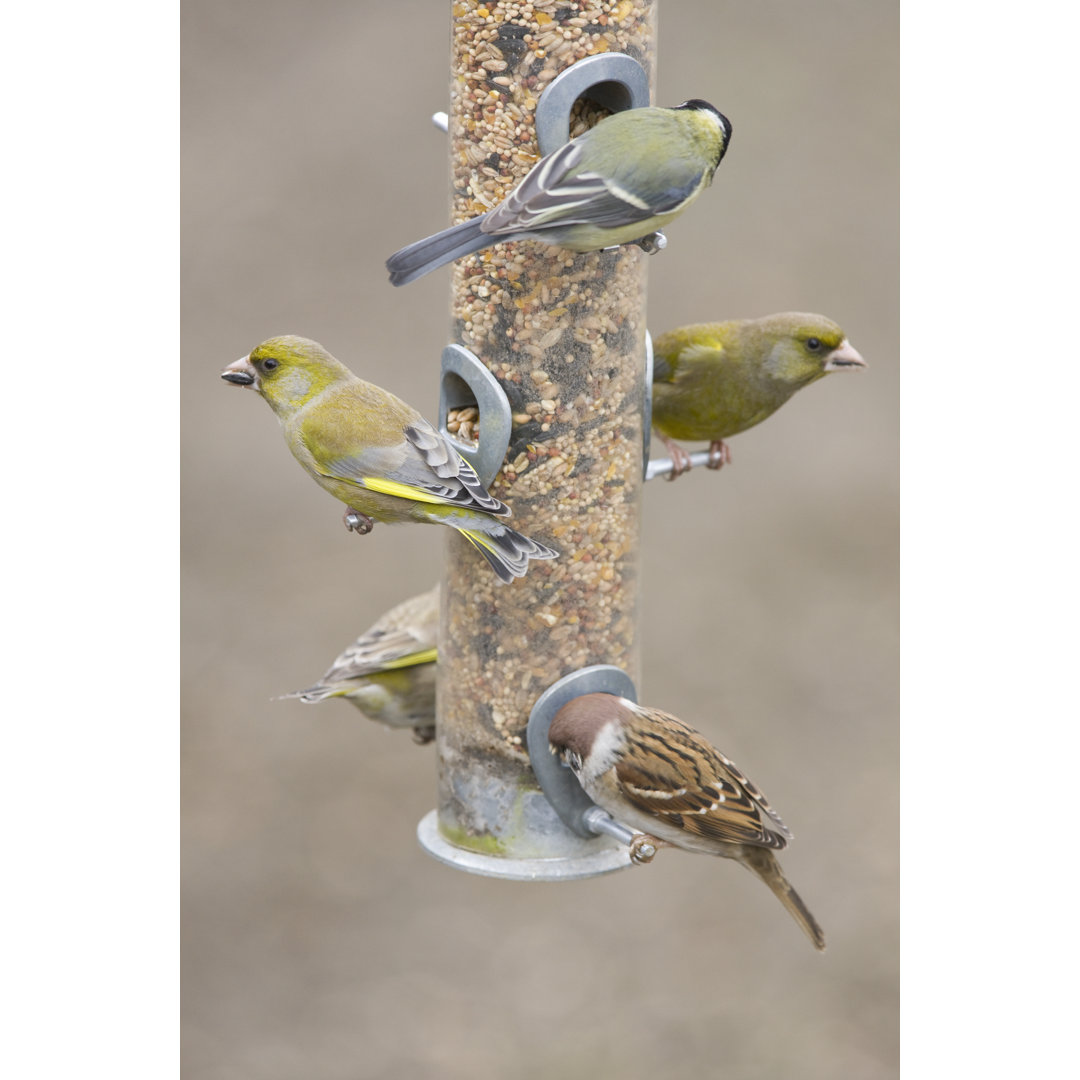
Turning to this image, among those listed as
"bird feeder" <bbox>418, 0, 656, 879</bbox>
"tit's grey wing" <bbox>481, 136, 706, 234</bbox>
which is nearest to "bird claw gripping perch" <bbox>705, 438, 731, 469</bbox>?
"bird feeder" <bbox>418, 0, 656, 879</bbox>

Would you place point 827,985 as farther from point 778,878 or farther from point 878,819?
point 778,878

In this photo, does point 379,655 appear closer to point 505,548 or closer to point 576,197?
point 505,548

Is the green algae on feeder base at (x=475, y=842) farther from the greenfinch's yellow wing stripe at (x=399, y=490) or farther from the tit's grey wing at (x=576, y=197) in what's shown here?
the tit's grey wing at (x=576, y=197)

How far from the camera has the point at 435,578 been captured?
8742 millimetres

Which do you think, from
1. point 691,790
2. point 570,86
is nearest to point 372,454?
point 570,86

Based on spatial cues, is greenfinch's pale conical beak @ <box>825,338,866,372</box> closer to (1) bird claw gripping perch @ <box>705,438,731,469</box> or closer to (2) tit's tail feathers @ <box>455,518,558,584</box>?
(1) bird claw gripping perch @ <box>705,438,731,469</box>

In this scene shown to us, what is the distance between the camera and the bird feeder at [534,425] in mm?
3502

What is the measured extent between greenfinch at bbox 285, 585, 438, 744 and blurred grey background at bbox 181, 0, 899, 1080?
3.63 meters

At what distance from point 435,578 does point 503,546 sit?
5343 mm

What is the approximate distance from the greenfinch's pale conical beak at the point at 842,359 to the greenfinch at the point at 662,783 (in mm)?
1314

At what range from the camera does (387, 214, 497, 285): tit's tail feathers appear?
3.17 metres

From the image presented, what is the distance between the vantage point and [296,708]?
8.65 meters

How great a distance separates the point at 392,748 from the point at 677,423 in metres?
4.72

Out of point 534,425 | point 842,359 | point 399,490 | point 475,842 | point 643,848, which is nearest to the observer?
point 399,490
